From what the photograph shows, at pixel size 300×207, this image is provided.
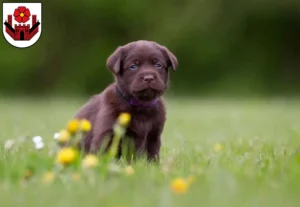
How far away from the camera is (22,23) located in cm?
661

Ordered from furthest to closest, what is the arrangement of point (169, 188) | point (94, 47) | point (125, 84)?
1. point (94, 47)
2. point (125, 84)
3. point (169, 188)

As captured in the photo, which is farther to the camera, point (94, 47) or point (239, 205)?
point (94, 47)

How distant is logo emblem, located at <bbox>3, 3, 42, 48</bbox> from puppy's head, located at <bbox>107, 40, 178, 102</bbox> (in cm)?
166

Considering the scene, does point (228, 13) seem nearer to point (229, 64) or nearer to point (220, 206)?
point (229, 64)

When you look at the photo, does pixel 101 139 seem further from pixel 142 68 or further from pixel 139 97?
pixel 142 68

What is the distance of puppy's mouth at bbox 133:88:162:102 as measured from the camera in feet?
15.8

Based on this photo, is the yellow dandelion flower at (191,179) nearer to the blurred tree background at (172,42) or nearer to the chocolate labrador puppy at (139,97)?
the chocolate labrador puppy at (139,97)

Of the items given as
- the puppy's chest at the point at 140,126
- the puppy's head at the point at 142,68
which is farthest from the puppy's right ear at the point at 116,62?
the puppy's chest at the point at 140,126

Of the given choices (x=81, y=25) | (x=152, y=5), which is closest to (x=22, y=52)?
(x=81, y=25)

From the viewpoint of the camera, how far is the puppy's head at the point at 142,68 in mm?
4816

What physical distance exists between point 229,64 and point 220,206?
800 inches

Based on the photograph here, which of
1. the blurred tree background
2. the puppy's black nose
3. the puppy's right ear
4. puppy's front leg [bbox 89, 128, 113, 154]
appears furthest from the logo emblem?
the blurred tree background

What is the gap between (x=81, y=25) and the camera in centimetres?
2353

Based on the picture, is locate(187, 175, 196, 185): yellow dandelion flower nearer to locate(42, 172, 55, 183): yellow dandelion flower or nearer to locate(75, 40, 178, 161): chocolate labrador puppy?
locate(42, 172, 55, 183): yellow dandelion flower
